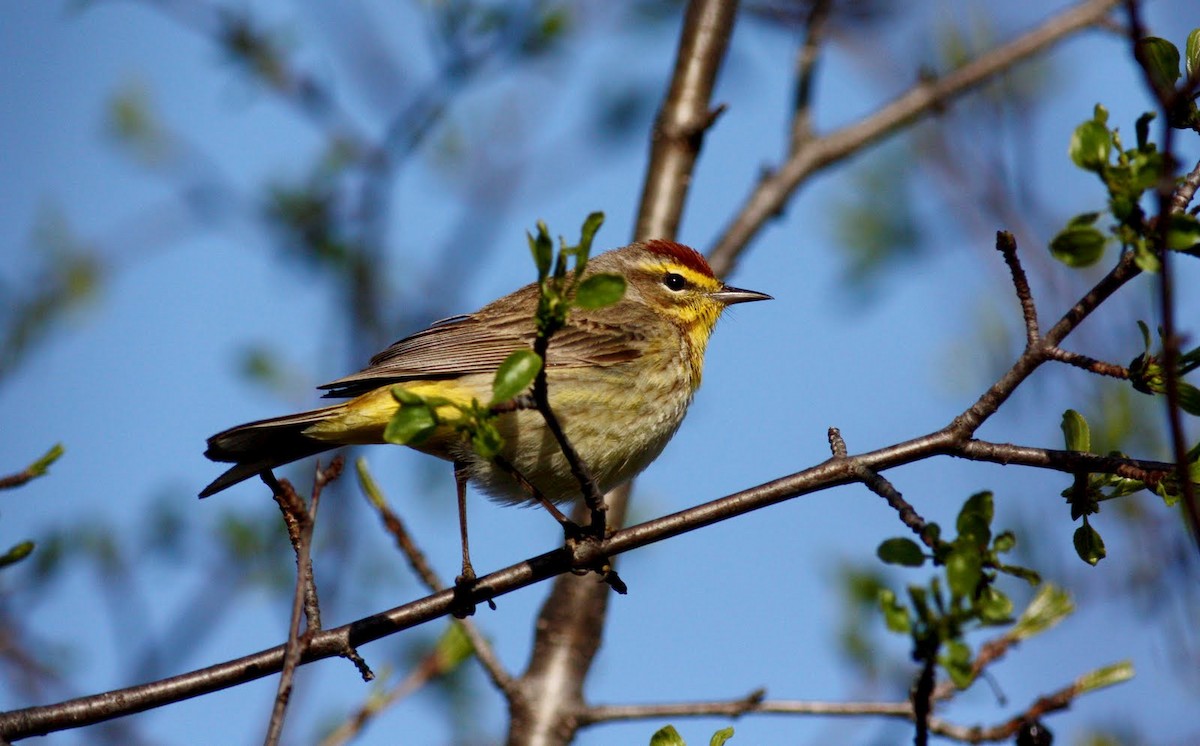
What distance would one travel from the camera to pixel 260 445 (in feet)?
16.0

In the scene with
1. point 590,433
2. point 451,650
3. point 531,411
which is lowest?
point 451,650

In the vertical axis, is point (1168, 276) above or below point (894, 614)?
above

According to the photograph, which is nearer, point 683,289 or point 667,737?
point 667,737

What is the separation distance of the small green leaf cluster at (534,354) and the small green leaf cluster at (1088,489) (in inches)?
53.7

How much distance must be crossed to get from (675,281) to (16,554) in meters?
4.08

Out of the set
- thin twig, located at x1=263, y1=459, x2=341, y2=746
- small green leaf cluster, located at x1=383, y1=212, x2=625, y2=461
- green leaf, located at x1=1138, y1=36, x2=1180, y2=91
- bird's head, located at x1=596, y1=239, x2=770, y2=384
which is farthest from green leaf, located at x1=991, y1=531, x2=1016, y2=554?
bird's head, located at x1=596, y1=239, x2=770, y2=384

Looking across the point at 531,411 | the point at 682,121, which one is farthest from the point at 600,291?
the point at 682,121

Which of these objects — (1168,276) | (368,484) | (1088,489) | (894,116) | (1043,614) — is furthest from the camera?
(894,116)

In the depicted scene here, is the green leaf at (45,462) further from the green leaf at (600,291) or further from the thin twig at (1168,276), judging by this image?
the thin twig at (1168,276)

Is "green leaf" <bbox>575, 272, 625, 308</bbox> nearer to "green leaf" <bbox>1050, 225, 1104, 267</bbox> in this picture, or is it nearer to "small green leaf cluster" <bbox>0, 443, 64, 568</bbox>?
"green leaf" <bbox>1050, 225, 1104, 267</bbox>

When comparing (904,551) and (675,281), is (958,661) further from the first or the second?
(675,281)

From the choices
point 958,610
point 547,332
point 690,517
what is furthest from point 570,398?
point 958,610

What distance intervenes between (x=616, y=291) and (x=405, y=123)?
5574 mm

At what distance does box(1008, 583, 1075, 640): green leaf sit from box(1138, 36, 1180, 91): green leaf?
60.4 inches
